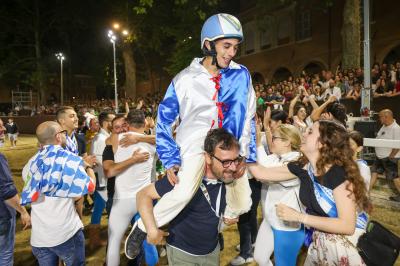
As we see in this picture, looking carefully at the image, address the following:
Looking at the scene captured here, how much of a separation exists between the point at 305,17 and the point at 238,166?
28.2 meters

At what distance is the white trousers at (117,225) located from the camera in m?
4.06

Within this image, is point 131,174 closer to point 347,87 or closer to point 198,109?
point 198,109

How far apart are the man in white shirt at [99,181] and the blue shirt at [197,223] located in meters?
3.85

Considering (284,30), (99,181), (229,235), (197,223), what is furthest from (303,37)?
(197,223)

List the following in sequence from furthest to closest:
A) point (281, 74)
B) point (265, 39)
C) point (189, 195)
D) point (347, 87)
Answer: point (265, 39) → point (281, 74) → point (347, 87) → point (189, 195)

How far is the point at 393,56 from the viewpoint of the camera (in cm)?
2170

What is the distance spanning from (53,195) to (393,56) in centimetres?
2344

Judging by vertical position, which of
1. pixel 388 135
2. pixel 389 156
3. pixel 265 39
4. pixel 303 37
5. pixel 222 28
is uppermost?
pixel 265 39

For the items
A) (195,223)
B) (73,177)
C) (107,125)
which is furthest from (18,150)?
(195,223)

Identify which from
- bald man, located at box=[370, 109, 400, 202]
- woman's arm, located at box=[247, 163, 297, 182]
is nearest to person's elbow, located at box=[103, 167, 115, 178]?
woman's arm, located at box=[247, 163, 297, 182]

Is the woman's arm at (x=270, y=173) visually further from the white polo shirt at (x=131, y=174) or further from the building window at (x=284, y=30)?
the building window at (x=284, y=30)

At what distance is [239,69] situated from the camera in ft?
10.2

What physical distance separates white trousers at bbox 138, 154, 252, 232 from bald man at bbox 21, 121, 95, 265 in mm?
1196

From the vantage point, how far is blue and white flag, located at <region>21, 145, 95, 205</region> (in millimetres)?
3279
